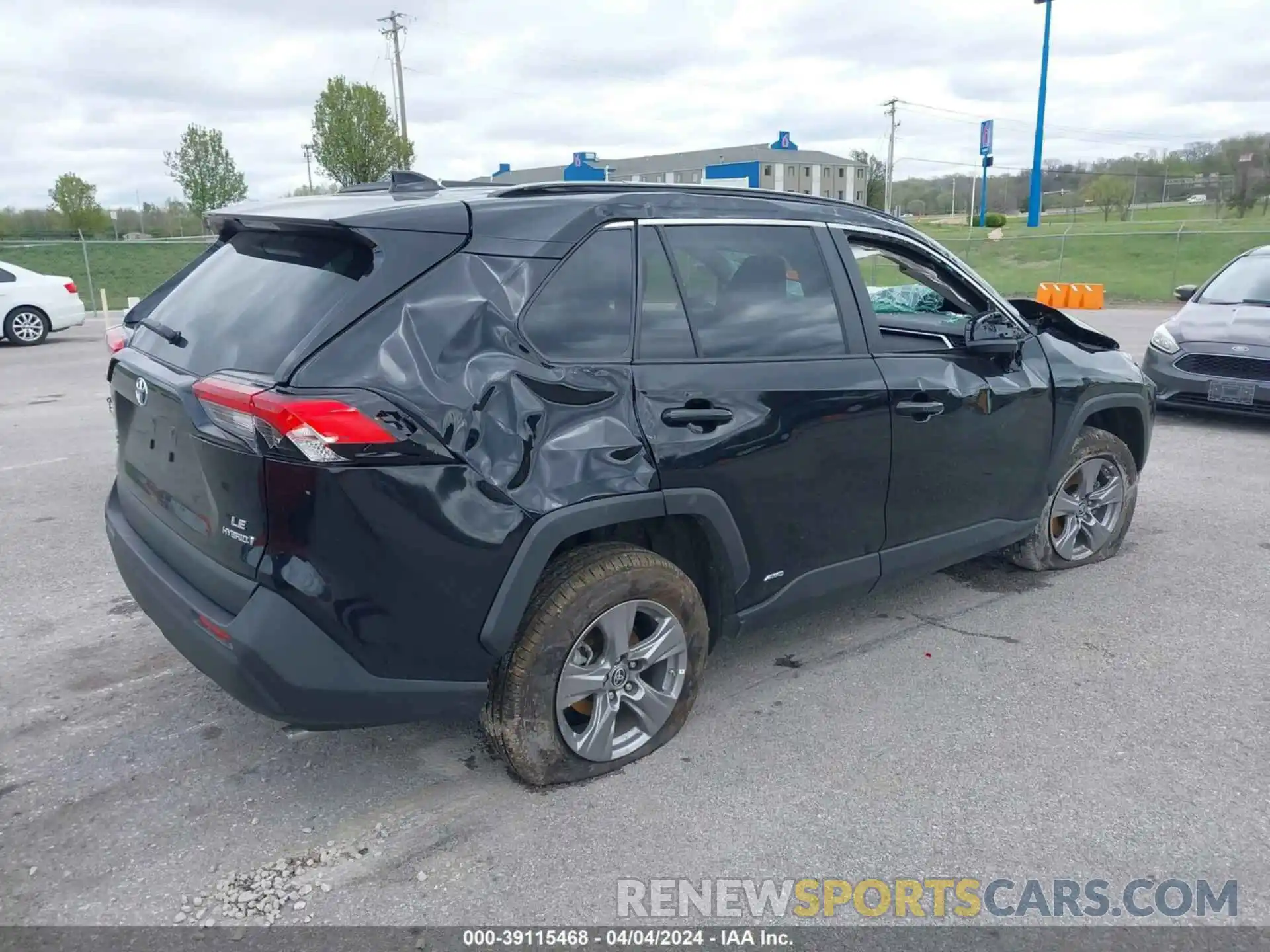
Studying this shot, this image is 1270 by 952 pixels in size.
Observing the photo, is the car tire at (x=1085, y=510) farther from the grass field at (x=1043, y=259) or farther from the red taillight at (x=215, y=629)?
the grass field at (x=1043, y=259)

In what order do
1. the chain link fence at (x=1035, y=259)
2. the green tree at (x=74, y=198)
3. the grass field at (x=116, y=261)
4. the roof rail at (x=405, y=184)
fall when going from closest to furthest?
the roof rail at (x=405, y=184) < the chain link fence at (x=1035, y=259) < the grass field at (x=116, y=261) < the green tree at (x=74, y=198)

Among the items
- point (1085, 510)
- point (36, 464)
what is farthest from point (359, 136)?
point (1085, 510)

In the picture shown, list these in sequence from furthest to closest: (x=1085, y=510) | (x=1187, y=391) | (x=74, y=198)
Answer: (x=74, y=198) < (x=1187, y=391) < (x=1085, y=510)

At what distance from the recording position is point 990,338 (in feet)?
13.6

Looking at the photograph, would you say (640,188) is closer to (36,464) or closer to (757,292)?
(757,292)

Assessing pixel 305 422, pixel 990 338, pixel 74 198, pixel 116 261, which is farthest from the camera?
pixel 74 198

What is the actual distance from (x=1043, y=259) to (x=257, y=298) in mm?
35081

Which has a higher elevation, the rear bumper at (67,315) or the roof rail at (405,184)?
the roof rail at (405,184)

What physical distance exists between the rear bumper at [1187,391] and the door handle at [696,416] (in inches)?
262

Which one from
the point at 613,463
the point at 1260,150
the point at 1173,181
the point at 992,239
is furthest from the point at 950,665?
the point at 1173,181

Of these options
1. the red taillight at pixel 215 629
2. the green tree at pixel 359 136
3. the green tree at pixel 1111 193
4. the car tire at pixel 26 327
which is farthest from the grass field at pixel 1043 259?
the red taillight at pixel 215 629

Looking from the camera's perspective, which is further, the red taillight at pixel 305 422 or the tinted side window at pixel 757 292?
the tinted side window at pixel 757 292

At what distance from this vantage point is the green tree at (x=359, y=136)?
4762cm

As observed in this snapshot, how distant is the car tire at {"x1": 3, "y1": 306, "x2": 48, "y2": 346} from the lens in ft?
51.8
